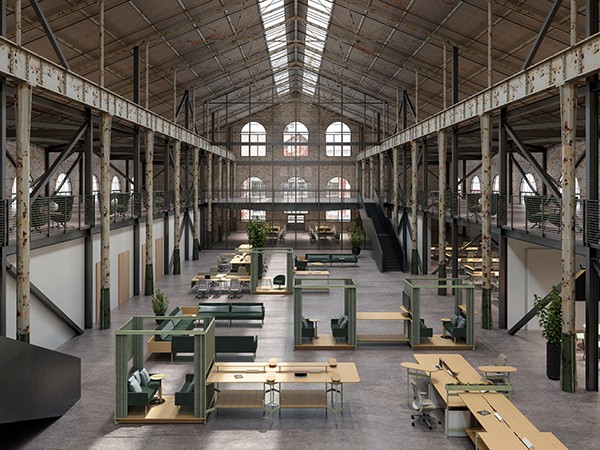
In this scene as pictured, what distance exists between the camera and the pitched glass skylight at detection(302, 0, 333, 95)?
29902mm

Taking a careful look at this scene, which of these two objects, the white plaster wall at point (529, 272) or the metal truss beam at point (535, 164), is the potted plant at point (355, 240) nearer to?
the white plaster wall at point (529, 272)

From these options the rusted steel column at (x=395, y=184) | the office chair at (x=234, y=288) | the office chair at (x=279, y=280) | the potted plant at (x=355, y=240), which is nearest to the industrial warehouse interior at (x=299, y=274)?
the office chair at (x=279, y=280)

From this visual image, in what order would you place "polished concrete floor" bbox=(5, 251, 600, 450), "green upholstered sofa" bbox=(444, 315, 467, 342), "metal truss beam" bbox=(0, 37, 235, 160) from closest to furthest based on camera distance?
"polished concrete floor" bbox=(5, 251, 600, 450) → "metal truss beam" bbox=(0, 37, 235, 160) → "green upholstered sofa" bbox=(444, 315, 467, 342)

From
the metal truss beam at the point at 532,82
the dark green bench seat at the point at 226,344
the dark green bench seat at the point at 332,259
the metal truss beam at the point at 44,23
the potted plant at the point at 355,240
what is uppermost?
the metal truss beam at the point at 44,23

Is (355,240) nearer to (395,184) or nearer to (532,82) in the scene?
(395,184)

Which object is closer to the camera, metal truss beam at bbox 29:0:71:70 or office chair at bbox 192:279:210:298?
metal truss beam at bbox 29:0:71:70

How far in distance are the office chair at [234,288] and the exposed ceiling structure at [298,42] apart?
9.76m

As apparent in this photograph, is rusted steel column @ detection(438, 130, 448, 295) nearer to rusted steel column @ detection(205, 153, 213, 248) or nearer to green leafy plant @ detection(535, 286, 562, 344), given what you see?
green leafy plant @ detection(535, 286, 562, 344)

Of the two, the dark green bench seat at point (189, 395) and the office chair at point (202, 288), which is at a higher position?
the office chair at point (202, 288)

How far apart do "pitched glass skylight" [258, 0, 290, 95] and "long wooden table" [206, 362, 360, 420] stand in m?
19.9

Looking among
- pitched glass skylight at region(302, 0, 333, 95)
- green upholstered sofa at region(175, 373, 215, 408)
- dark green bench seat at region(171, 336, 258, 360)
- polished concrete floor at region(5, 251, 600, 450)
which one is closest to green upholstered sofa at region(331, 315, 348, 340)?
polished concrete floor at region(5, 251, 600, 450)

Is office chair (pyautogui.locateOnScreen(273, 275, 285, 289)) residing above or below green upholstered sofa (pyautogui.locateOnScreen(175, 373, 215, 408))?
above

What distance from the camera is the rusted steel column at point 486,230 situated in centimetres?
1969

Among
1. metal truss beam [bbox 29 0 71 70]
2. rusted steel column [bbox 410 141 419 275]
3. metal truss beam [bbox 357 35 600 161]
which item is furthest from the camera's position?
rusted steel column [bbox 410 141 419 275]
